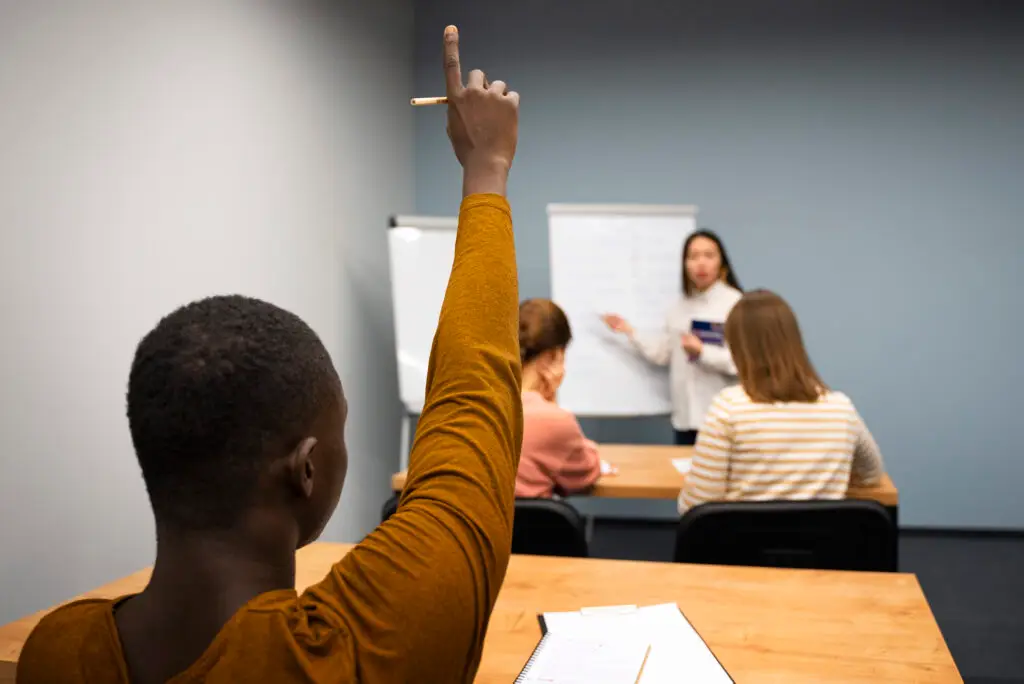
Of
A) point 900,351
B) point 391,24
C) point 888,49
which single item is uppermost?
point 391,24

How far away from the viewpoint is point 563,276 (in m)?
4.30

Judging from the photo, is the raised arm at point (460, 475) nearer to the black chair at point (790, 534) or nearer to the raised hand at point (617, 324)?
the black chair at point (790, 534)

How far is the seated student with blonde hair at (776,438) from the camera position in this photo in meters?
2.09

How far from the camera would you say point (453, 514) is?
1.86 ft

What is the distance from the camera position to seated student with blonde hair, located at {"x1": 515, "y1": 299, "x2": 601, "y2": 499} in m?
2.20

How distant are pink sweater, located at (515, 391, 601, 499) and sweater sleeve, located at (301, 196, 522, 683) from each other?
153cm

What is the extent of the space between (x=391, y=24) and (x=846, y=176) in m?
2.58

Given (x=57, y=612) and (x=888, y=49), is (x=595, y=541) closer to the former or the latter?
(x=888, y=49)

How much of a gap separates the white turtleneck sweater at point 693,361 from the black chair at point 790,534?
225 centimetres

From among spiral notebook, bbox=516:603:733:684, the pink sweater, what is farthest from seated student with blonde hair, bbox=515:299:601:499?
spiral notebook, bbox=516:603:733:684

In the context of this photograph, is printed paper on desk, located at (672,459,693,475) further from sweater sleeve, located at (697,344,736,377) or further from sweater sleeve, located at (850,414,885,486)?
sweater sleeve, located at (697,344,736,377)

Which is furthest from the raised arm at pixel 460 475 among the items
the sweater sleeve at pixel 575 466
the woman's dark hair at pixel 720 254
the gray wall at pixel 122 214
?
the woman's dark hair at pixel 720 254

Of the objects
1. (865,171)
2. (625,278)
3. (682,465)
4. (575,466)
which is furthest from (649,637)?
(865,171)

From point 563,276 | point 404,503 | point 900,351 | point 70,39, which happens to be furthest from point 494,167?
point 900,351
